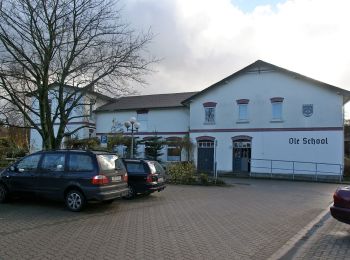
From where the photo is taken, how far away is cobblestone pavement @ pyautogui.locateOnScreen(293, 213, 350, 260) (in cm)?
717

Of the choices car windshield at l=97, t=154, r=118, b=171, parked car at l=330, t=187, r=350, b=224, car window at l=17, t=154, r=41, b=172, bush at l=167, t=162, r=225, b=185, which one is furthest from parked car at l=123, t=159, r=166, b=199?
parked car at l=330, t=187, r=350, b=224

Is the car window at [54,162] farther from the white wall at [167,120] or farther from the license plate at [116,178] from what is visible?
the white wall at [167,120]

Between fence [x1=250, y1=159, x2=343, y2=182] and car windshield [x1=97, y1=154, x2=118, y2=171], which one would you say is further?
fence [x1=250, y1=159, x2=343, y2=182]

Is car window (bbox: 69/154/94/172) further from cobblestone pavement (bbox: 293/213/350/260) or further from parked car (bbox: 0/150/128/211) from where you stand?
cobblestone pavement (bbox: 293/213/350/260)

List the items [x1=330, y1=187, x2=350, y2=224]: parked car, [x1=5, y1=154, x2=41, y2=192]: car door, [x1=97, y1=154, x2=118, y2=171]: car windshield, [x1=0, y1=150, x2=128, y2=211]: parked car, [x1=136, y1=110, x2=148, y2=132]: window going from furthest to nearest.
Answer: [x1=136, y1=110, x2=148, y2=132]: window
[x1=5, y1=154, x2=41, y2=192]: car door
[x1=97, y1=154, x2=118, y2=171]: car windshield
[x1=0, y1=150, x2=128, y2=211]: parked car
[x1=330, y1=187, x2=350, y2=224]: parked car

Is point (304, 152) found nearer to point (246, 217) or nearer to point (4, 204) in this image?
point (246, 217)

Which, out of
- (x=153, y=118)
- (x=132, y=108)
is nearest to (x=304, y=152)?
(x=153, y=118)

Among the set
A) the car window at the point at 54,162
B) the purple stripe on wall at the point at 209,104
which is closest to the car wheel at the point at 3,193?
the car window at the point at 54,162

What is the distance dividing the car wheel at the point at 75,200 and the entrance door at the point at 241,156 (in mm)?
23803

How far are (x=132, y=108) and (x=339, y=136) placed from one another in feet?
63.7

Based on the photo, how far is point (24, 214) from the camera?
10.4 meters

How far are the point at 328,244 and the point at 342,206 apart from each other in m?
0.88

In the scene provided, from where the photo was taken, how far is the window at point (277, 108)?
32500mm

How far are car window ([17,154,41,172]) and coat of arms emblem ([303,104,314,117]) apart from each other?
Answer: 24.0 metres
